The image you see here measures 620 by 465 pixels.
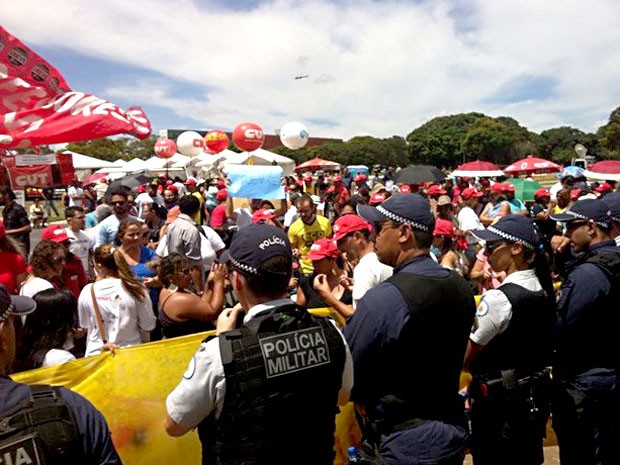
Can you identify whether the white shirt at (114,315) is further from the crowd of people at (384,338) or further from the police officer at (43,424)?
the police officer at (43,424)

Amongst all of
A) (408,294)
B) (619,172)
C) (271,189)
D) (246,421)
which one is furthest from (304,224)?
(619,172)

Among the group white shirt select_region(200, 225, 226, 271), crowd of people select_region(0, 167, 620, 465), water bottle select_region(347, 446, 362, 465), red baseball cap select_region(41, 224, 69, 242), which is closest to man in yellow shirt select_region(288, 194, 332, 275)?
white shirt select_region(200, 225, 226, 271)

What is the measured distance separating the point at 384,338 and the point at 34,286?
10.7ft

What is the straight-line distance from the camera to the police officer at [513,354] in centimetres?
262

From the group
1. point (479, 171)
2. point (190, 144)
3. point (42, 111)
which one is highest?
point (190, 144)

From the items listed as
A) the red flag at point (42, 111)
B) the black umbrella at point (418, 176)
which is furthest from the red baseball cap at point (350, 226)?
the black umbrella at point (418, 176)

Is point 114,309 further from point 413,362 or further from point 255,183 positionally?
point 255,183

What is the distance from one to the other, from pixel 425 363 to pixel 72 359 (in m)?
2.20

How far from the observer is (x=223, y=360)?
1773 mm

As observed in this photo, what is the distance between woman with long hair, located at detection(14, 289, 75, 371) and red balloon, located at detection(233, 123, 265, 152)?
46.1 ft

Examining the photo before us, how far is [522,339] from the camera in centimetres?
266

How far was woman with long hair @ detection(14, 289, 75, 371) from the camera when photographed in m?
2.90

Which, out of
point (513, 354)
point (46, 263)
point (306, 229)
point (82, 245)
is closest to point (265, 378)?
point (513, 354)

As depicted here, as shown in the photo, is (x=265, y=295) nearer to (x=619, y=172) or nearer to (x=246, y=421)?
(x=246, y=421)
